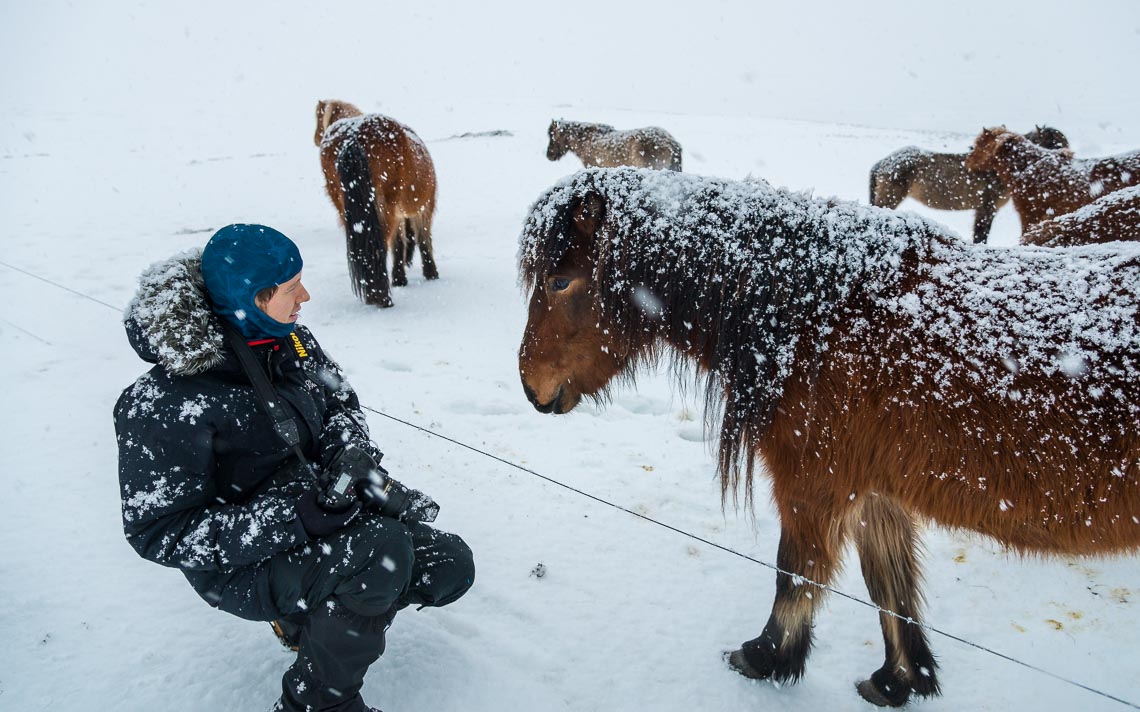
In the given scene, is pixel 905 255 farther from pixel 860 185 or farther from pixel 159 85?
pixel 159 85

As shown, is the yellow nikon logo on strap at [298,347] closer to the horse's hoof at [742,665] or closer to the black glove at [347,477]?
the black glove at [347,477]

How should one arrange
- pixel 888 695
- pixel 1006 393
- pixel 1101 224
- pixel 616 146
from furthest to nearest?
pixel 616 146 < pixel 1101 224 < pixel 888 695 < pixel 1006 393

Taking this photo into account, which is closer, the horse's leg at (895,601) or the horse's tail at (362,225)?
the horse's leg at (895,601)

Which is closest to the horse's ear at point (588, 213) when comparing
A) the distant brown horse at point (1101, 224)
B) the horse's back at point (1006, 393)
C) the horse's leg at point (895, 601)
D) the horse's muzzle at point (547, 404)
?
the horse's muzzle at point (547, 404)

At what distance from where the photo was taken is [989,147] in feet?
24.0

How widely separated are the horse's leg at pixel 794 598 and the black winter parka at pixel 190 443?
1658mm

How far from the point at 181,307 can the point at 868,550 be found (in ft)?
8.24

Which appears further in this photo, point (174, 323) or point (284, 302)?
point (284, 302)

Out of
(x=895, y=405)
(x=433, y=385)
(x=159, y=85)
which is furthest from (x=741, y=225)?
(x=159, y=85)

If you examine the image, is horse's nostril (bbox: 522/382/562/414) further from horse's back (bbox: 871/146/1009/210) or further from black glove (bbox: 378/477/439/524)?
horse's back (bbox: 871/146/1009/210)

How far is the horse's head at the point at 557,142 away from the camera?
44.0 feet

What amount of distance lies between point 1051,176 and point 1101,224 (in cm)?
364

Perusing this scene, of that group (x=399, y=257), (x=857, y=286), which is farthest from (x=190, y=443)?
(x=399, y=257)

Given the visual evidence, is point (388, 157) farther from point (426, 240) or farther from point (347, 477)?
point (347, 477)
